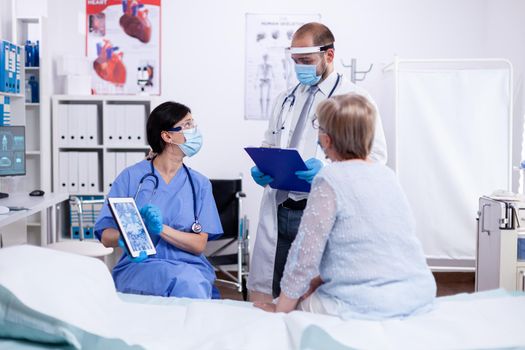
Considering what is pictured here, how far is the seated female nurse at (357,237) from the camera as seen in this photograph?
155 centimetres

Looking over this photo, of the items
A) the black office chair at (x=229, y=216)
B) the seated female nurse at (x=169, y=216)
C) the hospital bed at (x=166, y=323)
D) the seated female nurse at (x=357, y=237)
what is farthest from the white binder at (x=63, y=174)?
the seated female nurse at (x=357, y=237)

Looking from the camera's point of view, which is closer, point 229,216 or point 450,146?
point 450,146

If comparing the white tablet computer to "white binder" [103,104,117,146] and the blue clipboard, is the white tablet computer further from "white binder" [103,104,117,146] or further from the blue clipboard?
"white binder" [103,104,117,146]

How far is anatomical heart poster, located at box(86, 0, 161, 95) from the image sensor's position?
4.59m

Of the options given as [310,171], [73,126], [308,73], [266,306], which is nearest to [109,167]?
[73,126]

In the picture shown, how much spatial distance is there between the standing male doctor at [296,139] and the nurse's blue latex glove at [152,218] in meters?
0.43

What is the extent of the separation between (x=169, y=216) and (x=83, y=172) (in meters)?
2.13

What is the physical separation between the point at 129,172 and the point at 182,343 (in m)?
1.05

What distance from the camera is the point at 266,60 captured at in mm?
4625

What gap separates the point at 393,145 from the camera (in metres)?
4.34

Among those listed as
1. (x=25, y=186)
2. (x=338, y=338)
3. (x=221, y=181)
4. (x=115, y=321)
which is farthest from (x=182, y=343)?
(x=25, y=186)

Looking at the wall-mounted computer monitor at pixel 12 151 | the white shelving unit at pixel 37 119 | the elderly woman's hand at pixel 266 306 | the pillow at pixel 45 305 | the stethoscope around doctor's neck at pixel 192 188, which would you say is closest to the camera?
the pillow at pixel 45 305

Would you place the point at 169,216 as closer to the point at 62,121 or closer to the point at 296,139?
the point at 296,139

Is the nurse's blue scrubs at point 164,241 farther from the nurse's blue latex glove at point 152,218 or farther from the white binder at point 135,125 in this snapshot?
the white binder at point 135,125
